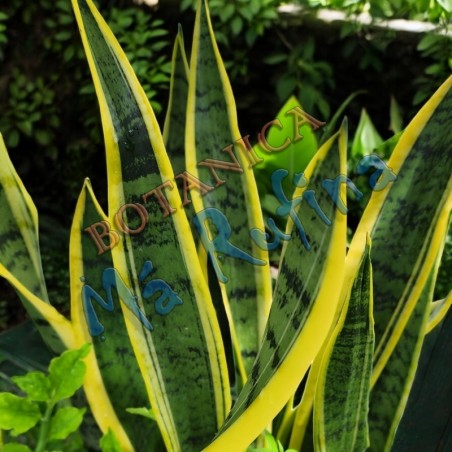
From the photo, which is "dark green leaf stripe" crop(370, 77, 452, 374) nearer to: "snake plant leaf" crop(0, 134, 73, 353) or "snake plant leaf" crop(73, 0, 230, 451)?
"snake plant leaf" crop(73, 0, 230, 451)

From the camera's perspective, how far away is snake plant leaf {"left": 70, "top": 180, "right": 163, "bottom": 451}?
732mm

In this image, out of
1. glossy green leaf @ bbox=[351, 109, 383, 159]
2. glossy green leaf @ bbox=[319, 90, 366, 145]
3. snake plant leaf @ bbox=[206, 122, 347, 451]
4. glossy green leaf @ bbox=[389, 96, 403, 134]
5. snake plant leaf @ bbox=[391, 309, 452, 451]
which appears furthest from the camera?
glossy green leaf @ bbox=[389, 96, 403, 134]

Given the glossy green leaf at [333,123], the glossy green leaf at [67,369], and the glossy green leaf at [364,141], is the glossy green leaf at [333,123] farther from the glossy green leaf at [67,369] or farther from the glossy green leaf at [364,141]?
the glossy green leaf at [67,369]

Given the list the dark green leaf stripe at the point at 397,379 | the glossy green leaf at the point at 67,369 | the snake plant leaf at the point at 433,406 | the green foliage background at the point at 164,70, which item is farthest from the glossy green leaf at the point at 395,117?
the glossy green leaf at the point at 67,369

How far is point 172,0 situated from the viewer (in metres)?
1.78

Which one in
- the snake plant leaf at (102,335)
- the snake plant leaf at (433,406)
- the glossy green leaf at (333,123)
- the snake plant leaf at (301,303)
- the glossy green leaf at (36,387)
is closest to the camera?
the snake plant leaf at (301,303)

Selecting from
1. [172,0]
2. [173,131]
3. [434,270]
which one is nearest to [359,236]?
[434,270]

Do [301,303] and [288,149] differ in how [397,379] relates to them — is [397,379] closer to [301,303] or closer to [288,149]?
[301,303]

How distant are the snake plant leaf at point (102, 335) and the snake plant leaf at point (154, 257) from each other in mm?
66

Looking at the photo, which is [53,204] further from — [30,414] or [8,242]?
[30,414]

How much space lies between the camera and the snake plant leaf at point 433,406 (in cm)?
90

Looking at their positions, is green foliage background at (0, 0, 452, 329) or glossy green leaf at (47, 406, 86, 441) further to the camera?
green foliage background at (0, 0, 452, 329)

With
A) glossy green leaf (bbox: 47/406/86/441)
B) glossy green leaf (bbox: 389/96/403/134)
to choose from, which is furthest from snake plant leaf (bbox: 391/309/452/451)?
glossy green leaf (bbox: 389/96/403/134)

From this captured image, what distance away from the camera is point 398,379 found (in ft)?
2.51
